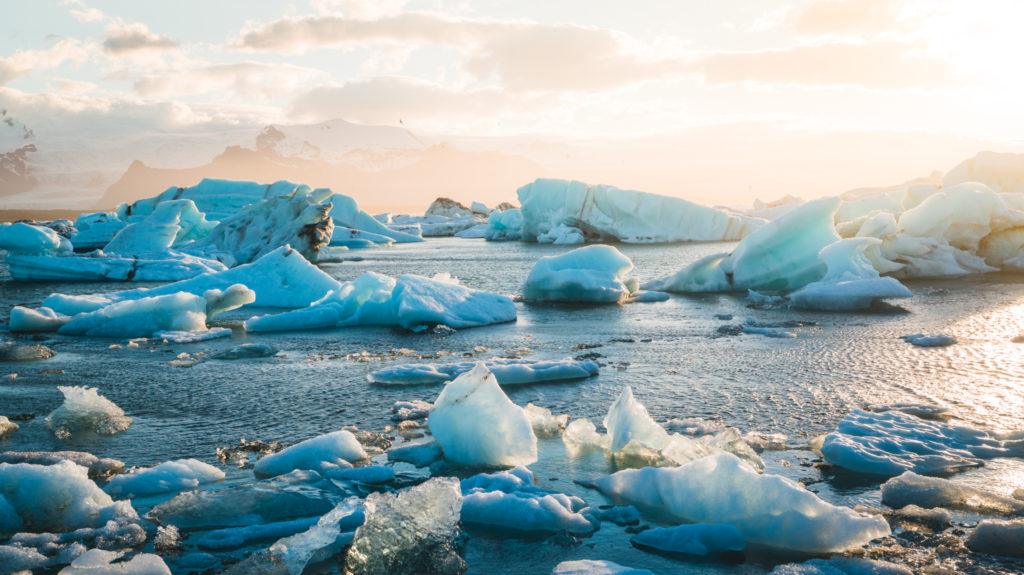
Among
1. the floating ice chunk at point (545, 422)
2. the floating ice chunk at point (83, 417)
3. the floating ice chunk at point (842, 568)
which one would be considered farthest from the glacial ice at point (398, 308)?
the floating ice chunk at point (842, 568)

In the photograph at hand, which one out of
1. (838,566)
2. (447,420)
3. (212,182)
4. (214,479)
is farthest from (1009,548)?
(212,182)

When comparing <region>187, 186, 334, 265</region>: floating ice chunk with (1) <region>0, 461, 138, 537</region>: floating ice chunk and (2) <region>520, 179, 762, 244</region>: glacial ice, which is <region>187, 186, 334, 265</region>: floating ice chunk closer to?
(2) <region>520, 179, 762, 244</region>: glacial ice

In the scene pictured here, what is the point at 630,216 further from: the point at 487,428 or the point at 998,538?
the point at 998,538

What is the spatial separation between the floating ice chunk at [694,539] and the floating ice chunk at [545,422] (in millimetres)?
1428

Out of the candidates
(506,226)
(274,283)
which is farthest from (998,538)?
(506,226)

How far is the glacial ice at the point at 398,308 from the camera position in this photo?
8617mm

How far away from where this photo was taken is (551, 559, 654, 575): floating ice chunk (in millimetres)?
2488

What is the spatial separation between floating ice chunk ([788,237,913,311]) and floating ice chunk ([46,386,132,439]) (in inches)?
343

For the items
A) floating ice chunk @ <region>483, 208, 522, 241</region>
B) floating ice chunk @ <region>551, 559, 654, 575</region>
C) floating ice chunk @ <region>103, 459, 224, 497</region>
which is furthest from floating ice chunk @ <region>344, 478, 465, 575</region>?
floating ice chunk @ <region>483, 208, 522, 241</region>

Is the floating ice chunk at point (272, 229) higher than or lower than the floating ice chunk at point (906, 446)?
higher

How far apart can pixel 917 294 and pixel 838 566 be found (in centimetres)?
1003

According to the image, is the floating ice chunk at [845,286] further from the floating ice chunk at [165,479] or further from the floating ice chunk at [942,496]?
the floating ice chunk at [165,479]

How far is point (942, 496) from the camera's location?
3145 millimetres

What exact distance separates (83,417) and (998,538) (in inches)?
193
